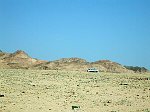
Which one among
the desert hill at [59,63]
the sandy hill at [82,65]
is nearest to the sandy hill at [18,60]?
the desert hill at [59,63]

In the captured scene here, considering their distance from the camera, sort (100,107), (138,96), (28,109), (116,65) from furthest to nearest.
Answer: (116,65) → (138,96) → (100,107) → (28,109)

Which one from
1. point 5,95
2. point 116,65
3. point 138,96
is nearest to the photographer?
point 5,95

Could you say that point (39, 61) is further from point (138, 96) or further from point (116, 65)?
point (138, 96)

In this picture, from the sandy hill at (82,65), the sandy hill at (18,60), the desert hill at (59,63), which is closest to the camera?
the sandy hill at (82,65)

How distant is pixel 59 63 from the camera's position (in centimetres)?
7719

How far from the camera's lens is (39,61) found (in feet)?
271

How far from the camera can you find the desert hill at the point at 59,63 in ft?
243

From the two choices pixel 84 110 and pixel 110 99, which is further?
pixel 110 99

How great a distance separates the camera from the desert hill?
2918 inches

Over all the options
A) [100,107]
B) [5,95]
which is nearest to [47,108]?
[100,107]

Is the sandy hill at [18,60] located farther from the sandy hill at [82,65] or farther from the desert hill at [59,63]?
the sandy hill at [82,65]

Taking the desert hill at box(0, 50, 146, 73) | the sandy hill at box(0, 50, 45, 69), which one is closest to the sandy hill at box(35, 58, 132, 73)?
the desert hill at box(0, 50, 146, 73)

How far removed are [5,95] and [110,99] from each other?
21.3 feet

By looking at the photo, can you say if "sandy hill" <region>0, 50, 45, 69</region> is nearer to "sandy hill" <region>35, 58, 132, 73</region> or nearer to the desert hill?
the desert hill
